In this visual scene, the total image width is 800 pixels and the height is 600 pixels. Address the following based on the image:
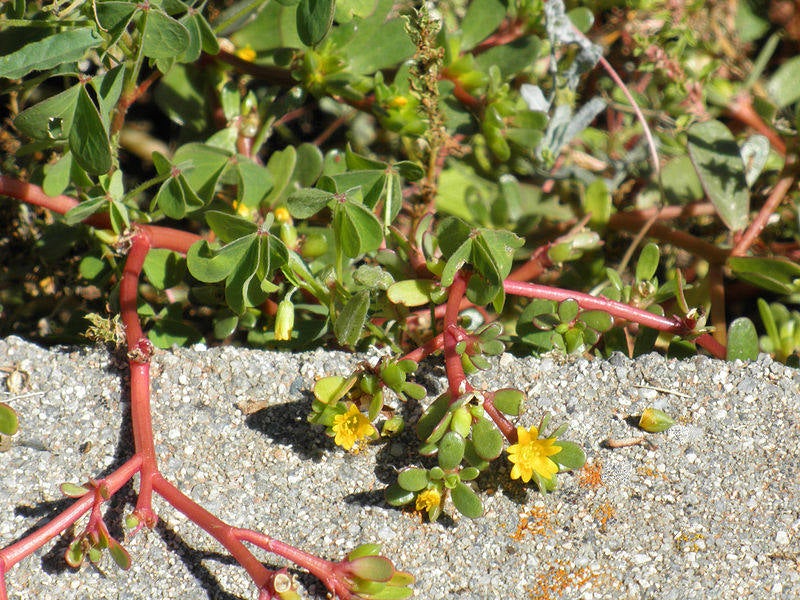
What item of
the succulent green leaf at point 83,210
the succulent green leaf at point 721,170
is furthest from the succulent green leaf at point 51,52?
the succulent green leaf at point 721,170

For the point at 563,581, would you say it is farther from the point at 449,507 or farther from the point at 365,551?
the point at 365,551

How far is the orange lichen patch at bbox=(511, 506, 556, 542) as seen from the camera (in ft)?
5.97

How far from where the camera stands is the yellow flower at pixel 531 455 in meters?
1.78

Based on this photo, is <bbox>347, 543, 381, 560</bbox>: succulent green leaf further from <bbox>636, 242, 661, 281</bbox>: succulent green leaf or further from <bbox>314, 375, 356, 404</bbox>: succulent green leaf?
<bbox>636, 242, 661, 281</bbox>: succulent green leaf

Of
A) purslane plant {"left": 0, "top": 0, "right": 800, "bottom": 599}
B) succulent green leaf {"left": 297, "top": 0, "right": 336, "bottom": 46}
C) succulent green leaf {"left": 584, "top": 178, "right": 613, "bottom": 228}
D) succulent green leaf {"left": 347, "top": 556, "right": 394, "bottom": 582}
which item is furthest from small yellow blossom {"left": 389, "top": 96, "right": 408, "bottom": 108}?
succulent green leaf {"left": 347, "top": 556, "right": 394, "bottom": 582}

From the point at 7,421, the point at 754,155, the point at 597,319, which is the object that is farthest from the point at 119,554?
the point at 754,155

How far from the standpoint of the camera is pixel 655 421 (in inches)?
76.1

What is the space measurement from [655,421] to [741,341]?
47 centimetres

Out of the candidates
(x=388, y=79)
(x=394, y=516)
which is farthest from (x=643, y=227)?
(x=394, y=516)

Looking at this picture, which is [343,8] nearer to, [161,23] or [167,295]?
[161,23]

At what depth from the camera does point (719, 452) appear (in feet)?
6.34

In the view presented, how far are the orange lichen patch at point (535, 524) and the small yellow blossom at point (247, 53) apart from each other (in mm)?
1736

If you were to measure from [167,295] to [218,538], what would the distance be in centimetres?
94

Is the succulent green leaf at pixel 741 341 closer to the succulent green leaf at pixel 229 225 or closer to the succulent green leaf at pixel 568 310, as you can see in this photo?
the succulent green leaf at pixel 568 310
